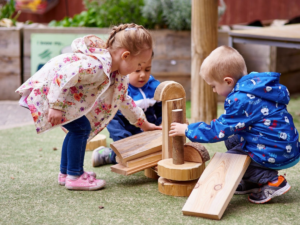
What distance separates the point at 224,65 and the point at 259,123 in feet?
1.18

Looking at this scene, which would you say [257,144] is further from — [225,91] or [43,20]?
[43,20]

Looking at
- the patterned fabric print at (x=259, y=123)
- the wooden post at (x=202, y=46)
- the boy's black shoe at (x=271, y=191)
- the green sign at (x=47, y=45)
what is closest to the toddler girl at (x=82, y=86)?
the patterned fabric print at (x=259, y=123)

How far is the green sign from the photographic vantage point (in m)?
5.04

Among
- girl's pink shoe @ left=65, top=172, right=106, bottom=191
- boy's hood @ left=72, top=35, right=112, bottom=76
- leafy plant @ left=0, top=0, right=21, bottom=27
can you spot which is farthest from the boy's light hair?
leafy plant @ left=0, top=0, right=21, bottom=27

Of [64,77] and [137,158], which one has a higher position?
[64,77]

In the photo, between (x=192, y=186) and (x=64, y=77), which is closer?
(x=64, y=77)

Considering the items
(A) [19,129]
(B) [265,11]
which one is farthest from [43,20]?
(A) [19,129]

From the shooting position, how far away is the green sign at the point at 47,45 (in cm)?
504

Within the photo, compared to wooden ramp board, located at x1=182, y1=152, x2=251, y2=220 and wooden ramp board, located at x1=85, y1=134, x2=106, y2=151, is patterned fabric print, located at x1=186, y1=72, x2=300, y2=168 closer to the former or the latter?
wooden ramp board, located at x1=182, y1=152, x2=251, y2=220

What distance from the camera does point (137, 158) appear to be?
252 cm

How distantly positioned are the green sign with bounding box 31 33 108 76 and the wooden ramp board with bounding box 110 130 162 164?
8.96ft

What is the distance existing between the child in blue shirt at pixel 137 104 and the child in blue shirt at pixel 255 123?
804 millimetres

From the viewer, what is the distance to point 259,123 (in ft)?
7.02

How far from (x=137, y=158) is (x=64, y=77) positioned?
71 centimetres
